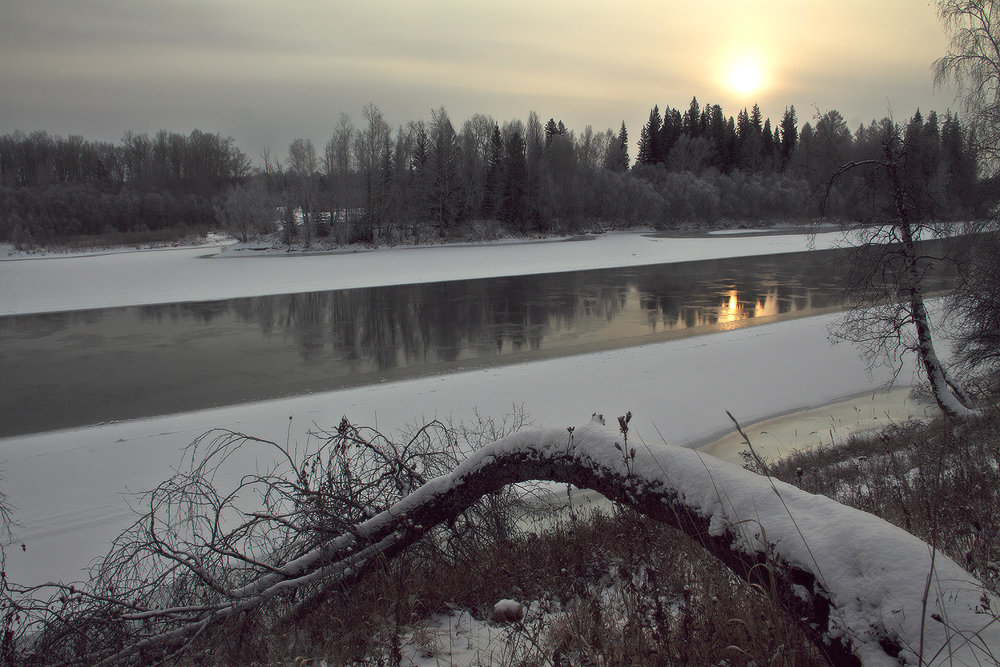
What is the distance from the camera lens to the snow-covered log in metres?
1.85

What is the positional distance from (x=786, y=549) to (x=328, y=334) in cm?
1819

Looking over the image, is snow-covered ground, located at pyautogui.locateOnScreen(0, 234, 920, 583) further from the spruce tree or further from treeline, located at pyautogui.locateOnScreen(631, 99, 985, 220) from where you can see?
the spruce tree

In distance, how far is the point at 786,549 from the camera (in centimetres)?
217

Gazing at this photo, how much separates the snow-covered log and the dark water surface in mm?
10264

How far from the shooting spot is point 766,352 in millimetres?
16234

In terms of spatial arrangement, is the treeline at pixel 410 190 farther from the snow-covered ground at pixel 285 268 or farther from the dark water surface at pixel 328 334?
the dark water surface at pixel 328 334

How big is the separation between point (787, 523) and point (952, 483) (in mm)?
4485

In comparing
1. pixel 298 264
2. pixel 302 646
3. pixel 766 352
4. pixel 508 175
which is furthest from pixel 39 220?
pixel 302 646

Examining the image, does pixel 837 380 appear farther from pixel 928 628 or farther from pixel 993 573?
pixel 928 628

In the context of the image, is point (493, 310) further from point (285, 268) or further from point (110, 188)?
point (110, 188)

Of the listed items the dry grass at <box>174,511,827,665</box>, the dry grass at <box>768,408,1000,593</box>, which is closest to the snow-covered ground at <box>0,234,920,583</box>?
the dry grass at <box>768,408,1000,593</box>

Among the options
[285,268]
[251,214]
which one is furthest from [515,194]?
[285,268]

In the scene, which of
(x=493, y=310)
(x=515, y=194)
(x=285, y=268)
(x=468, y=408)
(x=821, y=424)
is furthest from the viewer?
(x=515, y=194)

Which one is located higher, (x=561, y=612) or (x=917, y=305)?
(x=917, y=305)
